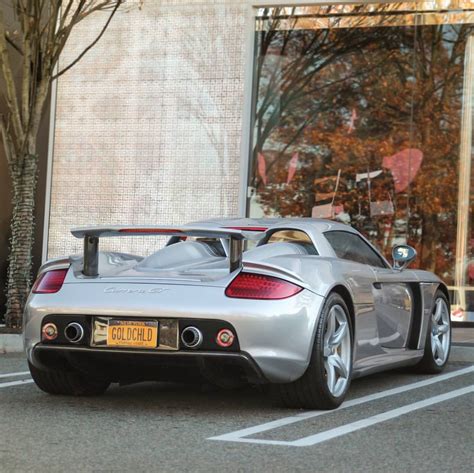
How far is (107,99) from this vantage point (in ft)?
44.2

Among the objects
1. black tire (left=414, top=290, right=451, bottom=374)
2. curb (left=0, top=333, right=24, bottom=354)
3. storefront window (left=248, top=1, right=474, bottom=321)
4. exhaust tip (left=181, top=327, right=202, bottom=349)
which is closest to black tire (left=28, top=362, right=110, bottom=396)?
exhaust tip (left=181, top=327, right=202, bottom=349)

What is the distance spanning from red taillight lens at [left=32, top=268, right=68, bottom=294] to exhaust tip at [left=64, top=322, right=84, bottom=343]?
270 mm

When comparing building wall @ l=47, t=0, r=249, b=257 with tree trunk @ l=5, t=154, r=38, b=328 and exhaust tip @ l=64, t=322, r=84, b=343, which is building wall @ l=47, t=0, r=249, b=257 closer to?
tree trunk @ l=5, t=154, r=38, b=328

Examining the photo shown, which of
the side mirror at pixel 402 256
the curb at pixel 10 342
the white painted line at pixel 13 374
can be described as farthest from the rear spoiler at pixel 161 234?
the curb at pixel 10 342

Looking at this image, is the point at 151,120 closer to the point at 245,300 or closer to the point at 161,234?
the point at 161,234

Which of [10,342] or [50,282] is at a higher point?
[50,282]

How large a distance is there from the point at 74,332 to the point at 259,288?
103 cm

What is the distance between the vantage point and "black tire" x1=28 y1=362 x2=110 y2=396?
5.89 meters

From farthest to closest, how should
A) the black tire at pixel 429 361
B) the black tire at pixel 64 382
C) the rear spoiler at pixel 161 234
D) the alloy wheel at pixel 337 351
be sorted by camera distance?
the black tire at pixel 429 361 < the black tire at pixel 64 382 < the alloy wheel at pixel 337 351 < the rear spoiler at pixel 161 234

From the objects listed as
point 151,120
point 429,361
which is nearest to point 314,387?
point 429,361

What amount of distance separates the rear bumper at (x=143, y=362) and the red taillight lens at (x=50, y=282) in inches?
12.5

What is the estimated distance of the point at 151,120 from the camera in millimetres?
13273

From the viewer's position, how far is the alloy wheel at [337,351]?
5574mm

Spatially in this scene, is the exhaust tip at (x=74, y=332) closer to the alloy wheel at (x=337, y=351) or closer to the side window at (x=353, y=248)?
the alloy wheel at (x=337, y=351)
